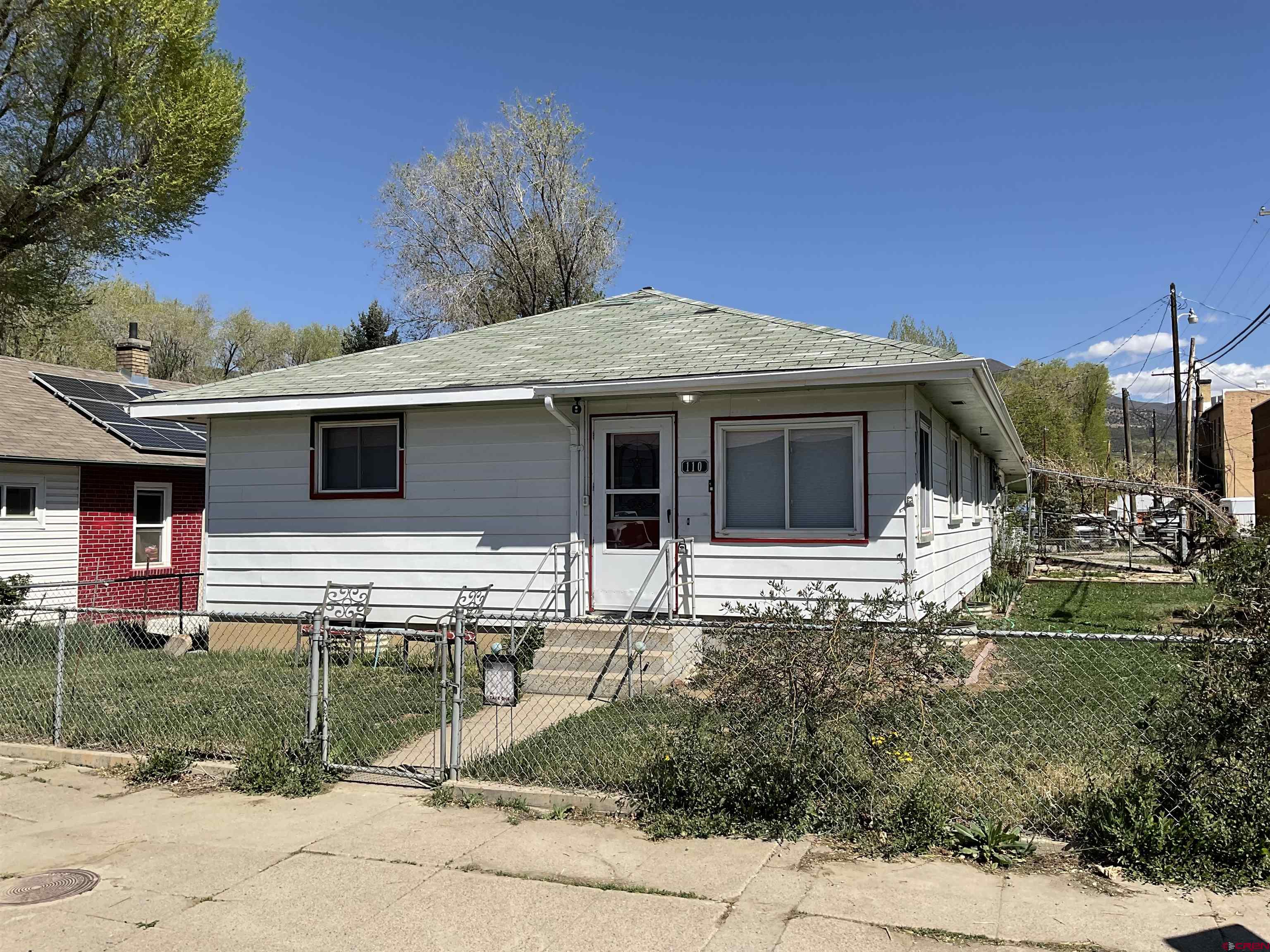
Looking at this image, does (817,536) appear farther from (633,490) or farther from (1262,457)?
(1262,457)

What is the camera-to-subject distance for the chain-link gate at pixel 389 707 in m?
6.35

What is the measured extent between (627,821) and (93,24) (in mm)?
15924

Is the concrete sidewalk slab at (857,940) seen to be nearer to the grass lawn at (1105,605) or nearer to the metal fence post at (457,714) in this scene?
the metal fence post at (457,714)

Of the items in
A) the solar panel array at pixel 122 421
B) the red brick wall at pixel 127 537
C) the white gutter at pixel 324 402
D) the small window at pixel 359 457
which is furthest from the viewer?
the solar panel array at pixel 122 421

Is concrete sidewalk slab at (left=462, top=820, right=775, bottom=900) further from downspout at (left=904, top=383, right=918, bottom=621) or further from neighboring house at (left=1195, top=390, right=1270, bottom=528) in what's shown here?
neighboring house at (left=1195, top=390, right=1270, bottom=528)

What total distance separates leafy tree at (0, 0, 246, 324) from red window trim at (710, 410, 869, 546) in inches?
481

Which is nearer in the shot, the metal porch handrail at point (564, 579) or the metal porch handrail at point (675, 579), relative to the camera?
the metal porch handrail at point (675, 579)

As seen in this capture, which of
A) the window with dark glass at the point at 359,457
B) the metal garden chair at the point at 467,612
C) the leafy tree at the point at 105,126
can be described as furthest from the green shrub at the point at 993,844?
the leafy tree at the point at 105,126

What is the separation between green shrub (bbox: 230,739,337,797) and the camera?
629cm

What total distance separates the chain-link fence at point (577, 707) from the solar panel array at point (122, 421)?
21.9 ft

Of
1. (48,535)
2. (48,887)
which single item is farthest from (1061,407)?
(48,887)

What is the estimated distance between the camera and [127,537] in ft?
57.7

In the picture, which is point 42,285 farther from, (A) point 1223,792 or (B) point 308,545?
(A) point 1223,792

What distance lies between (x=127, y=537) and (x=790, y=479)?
13.3 metres
